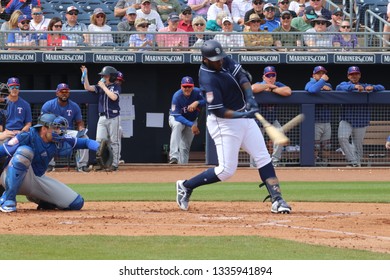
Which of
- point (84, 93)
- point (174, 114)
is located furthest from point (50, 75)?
point (174, 114)

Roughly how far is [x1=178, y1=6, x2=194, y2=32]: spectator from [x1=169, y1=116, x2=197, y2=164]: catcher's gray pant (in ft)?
6.00

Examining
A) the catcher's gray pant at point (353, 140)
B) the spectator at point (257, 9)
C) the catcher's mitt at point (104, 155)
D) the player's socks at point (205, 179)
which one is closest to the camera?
the player's socks at point (205, 179)

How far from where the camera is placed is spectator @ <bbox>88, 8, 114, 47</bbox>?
1783cm

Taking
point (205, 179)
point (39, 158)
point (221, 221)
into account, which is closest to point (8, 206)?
point (39, 158)

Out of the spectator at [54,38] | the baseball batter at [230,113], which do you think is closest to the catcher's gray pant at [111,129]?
the spectator at [54,38]

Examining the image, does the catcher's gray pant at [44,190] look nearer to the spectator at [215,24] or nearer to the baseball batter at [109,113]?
the baseball batter at [109,113]

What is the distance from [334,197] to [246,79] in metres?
3.16

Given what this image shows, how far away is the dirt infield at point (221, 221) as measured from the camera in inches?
340

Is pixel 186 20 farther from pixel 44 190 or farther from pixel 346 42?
pixel 44 190

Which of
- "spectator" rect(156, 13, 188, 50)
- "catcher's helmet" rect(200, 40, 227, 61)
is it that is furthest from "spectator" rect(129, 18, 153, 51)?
"catcher's helmet" rect(200, 40, 227, 61)

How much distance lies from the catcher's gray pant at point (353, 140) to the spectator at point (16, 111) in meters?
5.55

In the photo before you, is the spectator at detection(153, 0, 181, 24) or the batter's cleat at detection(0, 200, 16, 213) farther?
the spectator at detection(153, 0, 181, 24)

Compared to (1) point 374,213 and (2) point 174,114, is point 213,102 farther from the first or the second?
(2) point 174,114

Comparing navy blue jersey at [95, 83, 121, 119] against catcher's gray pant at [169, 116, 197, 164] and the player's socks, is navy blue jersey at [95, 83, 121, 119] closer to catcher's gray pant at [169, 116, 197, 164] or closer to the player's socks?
catcher's gray pant at [169, 116, 197, 164]
